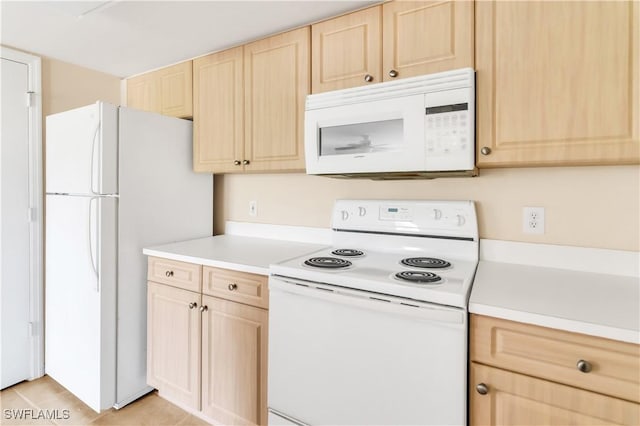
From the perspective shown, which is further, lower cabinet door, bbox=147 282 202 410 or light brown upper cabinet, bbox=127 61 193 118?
light brown upper cabinet, bbox=127 61 193 118

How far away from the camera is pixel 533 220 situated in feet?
4.99

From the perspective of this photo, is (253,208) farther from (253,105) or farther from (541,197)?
(541,197)

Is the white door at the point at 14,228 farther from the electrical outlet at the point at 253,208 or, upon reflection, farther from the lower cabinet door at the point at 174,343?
the electrical outlet at the point at 253,208

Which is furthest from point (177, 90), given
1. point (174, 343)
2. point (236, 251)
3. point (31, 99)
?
point (174, 343)

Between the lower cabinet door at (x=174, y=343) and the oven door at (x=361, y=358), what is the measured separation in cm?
58

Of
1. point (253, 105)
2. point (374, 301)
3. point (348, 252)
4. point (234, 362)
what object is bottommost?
point (234, 362)

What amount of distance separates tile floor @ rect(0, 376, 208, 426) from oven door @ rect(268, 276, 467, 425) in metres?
0.86

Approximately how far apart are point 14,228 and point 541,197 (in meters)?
3.04

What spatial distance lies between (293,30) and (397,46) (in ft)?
2.08

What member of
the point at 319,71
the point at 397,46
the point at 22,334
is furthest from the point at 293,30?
the point at 22,334

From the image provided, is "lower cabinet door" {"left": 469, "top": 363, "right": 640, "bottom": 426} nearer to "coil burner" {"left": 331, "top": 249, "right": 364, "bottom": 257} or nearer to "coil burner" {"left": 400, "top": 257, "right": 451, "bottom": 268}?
"coil burner" {"left": 400, "top": 257, "right": 451, "bottom": 268}

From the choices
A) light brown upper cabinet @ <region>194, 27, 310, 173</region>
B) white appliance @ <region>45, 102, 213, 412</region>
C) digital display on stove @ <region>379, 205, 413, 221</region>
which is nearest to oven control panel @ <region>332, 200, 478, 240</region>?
digital display on stove @ <region>379, 205, 413, 221</region>

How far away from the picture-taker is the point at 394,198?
6.04 ft

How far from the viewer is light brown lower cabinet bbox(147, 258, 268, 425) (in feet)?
5.17
